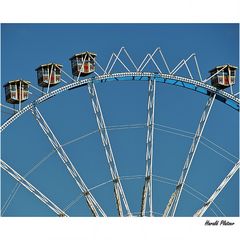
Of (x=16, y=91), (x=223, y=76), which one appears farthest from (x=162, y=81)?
(x=16, y=91)

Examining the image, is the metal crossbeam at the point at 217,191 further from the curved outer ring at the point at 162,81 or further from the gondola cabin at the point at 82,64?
the gondola cabin at the point at 82,64

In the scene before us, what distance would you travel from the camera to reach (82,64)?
127 ft

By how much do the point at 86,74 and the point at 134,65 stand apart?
254cm

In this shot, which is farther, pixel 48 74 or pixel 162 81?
pixel 162 81

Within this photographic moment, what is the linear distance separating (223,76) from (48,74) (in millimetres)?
8130

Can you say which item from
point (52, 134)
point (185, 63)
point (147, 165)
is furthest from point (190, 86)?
point (52, 134)

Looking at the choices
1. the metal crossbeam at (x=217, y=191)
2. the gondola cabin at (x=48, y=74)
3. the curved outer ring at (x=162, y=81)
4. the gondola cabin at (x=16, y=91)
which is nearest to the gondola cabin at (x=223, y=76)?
the curved outer ring at (x=162, y=81)

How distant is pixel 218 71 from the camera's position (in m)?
→ 40.1

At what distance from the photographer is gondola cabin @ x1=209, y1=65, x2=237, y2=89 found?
39.8 meters

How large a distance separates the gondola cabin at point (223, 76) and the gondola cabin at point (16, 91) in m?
8.67

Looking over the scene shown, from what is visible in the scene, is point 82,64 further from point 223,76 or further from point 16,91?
point 223,76

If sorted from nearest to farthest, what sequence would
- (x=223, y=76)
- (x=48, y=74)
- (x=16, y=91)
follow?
(x=16, y=91) → (x=48, y=74) → (x=223, y=76)

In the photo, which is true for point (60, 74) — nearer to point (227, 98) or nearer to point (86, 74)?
point (86, 74)
